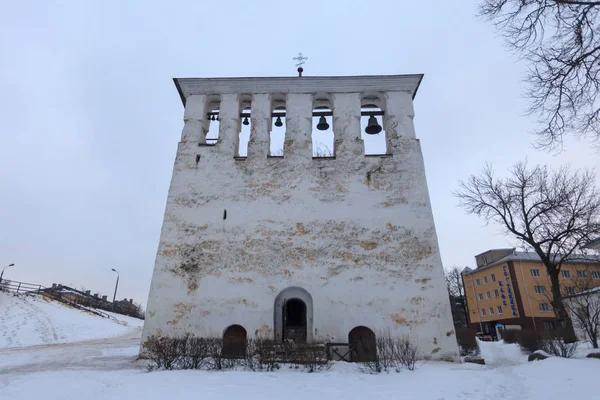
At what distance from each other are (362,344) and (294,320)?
2660 mm

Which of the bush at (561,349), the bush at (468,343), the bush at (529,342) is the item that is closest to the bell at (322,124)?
the bush at (561,349)

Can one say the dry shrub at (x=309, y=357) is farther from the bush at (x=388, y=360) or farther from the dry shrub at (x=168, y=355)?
the dry shrub at (x=168, y=355)

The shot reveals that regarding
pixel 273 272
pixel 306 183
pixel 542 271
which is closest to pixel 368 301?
pixel 273 272

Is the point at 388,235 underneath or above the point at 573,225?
underneath

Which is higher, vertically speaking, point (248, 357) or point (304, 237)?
point (304, 237)

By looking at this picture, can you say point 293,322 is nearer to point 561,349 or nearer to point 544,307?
point 561,349

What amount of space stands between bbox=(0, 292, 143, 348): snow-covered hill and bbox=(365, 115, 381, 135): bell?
683 inches

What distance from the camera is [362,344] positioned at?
10078 millimetres

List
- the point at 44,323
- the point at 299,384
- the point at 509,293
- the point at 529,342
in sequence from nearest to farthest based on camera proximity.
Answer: the point at 299,384 → the point at 529,342 → the point at 44,323 → the point at 509,293

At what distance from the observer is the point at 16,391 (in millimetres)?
5938

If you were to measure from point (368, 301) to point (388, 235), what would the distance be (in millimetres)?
2197

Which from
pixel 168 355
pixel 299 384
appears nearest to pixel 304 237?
pixel 168 355

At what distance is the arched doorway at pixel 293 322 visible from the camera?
1104 cm

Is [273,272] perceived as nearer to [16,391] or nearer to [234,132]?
[234,132]
